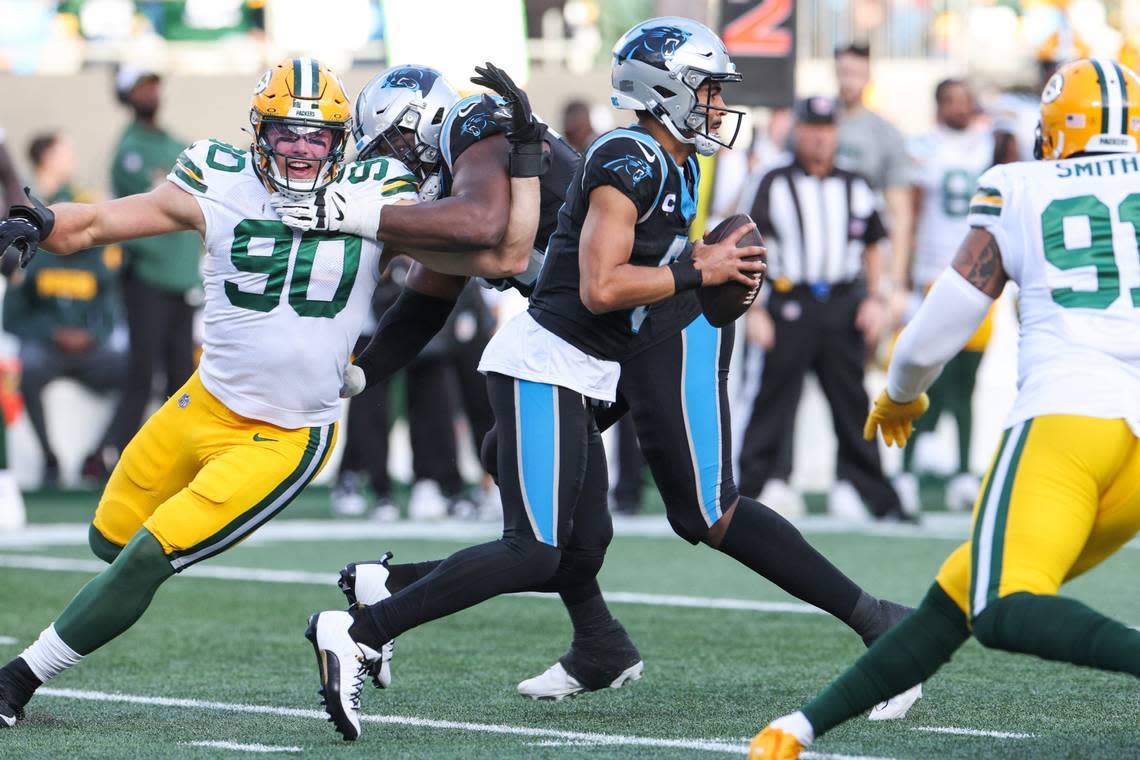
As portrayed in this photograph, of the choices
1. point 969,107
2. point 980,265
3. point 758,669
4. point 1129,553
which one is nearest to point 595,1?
point 969,107

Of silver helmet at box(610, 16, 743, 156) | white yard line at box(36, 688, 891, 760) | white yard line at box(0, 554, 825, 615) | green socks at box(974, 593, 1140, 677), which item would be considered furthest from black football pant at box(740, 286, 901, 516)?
green socks at box(974, 593, 1140, 677)

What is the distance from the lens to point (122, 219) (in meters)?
4.71

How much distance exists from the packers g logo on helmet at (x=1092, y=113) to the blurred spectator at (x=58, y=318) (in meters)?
8.48

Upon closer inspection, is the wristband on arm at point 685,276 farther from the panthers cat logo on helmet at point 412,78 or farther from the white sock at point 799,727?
the white sock at point 799,727

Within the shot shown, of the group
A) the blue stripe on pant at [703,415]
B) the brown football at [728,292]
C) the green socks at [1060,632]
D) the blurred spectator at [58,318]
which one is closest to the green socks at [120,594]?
the blue stripe on pant at [703,415]

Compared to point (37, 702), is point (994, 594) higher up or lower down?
higher up

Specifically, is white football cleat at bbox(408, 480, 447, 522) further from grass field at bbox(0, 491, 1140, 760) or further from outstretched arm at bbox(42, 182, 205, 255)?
outstretched arm at bbox(42, 182, 205, 255)

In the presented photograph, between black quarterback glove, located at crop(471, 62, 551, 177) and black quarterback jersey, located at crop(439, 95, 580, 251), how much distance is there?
0.05 metres

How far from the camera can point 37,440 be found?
1174cm

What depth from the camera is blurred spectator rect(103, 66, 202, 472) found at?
35.6 ft

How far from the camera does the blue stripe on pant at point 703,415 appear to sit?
499cm

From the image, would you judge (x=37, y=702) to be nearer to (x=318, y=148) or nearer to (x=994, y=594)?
(x=318, y=148)

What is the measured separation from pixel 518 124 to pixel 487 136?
142mm

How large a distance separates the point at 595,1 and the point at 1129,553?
1132cm
